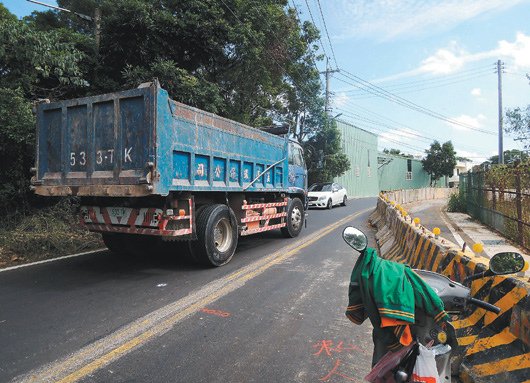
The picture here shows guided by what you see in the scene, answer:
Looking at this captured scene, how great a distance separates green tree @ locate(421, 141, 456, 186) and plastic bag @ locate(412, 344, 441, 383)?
56.7 meters

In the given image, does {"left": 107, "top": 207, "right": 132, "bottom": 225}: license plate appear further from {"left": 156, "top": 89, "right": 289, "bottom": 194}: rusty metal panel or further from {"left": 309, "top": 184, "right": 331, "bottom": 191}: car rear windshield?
{"left": 309, "top": 184, "right": 331, "bottom": 191}: car rear windshield

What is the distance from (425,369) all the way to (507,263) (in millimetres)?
769

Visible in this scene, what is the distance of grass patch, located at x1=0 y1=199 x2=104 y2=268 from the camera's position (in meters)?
7.88

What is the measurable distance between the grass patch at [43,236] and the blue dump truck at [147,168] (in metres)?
1.33

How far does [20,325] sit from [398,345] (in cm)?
393

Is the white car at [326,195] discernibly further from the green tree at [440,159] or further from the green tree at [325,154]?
the green tree at [440,159]

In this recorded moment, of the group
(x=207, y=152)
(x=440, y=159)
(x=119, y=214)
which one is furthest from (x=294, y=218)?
(x=440, y=159)

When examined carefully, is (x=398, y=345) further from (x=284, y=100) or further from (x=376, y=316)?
(x=284, y=100)

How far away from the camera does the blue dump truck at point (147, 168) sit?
585 centimetres

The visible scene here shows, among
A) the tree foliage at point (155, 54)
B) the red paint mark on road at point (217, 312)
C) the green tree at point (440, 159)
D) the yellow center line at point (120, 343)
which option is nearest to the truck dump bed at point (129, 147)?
the yellow center line at point (120, 343)

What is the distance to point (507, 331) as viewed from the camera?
2932mm

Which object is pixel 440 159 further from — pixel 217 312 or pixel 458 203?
pixel 217 312

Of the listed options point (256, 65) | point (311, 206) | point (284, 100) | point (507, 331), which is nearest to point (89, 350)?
point (507, 331)

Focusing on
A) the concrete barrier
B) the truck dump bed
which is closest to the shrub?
the truck dump bed
